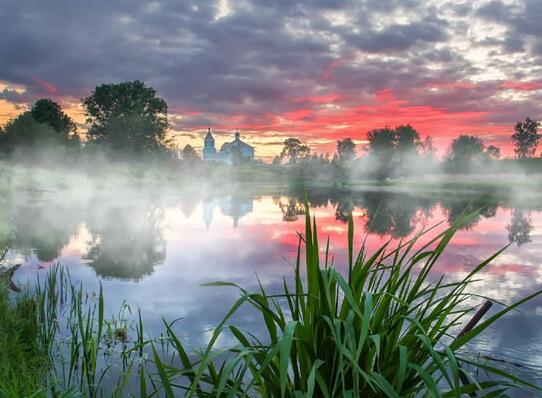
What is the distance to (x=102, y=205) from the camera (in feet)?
127

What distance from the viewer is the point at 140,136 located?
8488 cm

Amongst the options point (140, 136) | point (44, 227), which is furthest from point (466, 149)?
point (44, 227)

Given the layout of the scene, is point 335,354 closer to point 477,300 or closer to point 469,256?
point 477,300

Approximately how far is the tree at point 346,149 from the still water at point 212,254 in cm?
12618

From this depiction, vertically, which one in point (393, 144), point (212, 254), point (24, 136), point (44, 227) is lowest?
point (212, 254)

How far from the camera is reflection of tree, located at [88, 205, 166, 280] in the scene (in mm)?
16025

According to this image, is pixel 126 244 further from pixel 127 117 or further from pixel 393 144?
pixel 393 144

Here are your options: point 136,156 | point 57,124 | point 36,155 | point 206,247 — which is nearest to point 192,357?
point 206,247

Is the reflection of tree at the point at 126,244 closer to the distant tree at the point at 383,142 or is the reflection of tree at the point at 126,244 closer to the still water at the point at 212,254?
the still water at the point at 212,254

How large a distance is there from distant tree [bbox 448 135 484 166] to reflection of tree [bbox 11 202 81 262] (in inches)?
4797

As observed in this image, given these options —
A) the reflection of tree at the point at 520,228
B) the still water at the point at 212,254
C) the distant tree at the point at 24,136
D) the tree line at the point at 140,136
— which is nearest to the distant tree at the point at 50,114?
the tree line at the point at 140,136

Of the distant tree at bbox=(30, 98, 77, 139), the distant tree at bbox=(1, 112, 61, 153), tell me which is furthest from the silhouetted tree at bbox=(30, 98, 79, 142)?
the distant tree at bbox=(1, 112, 61, 153)

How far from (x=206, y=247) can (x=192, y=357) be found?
13080 mm

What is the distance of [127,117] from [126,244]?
229ft
